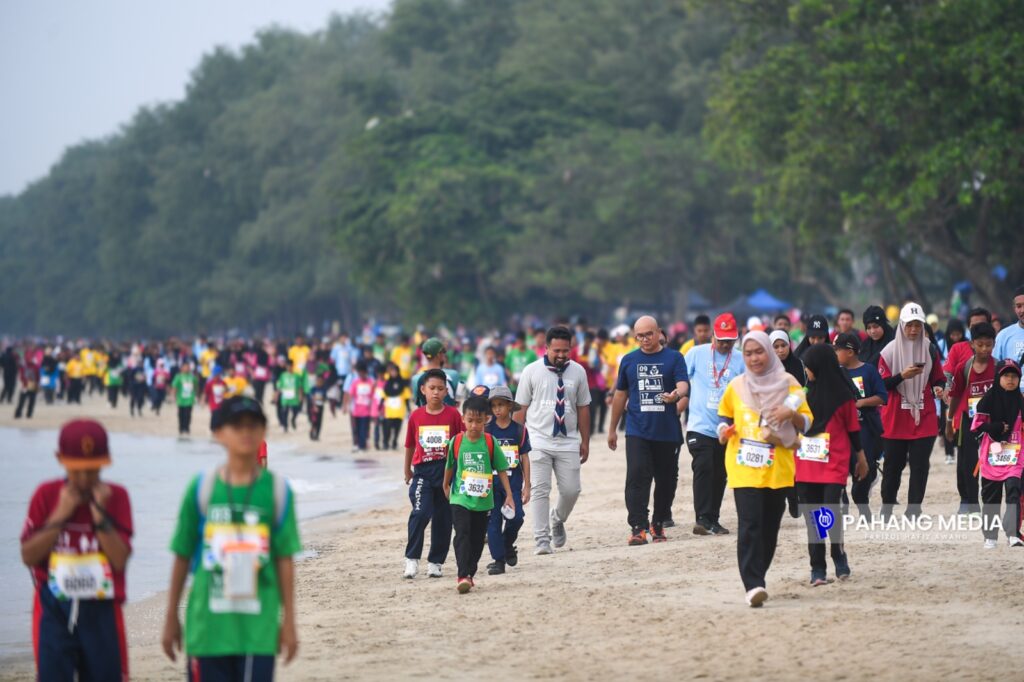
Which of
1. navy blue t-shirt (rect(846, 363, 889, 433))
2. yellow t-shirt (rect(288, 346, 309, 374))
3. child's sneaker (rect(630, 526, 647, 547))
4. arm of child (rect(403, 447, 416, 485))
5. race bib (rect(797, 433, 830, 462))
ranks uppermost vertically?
yellow t-shirt (rect(288, 346, 309, 374))

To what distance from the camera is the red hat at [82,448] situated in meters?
6.32

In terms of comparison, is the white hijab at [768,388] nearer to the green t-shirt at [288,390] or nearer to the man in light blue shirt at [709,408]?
the man in light blue shirt at [709,408]

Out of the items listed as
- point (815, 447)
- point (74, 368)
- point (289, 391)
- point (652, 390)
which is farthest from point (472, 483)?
point (74, 368)

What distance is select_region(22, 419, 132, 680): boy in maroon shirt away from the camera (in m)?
6.41

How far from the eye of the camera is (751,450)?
9.58m

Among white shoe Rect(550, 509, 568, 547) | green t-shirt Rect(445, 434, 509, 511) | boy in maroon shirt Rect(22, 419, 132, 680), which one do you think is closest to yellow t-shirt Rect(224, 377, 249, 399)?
white shoe Rect(550, 509, 568, 547)

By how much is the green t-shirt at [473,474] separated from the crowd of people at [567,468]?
A: 1cm

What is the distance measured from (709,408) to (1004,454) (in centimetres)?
259

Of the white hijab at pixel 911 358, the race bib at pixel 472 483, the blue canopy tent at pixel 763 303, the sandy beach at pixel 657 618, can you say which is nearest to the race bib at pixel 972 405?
the white hijab at pixel 911 358

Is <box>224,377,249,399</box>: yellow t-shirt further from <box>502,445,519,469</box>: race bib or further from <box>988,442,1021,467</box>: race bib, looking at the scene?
<box>988,442,1021,467</box>: race bib

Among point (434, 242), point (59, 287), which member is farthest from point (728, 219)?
point (59, 287)

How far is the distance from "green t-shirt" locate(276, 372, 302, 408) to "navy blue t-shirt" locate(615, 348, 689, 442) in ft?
59.0

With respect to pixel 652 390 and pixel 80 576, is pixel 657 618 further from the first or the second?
pixel 80 576

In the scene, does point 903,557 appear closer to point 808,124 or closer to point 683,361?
point 683,361
